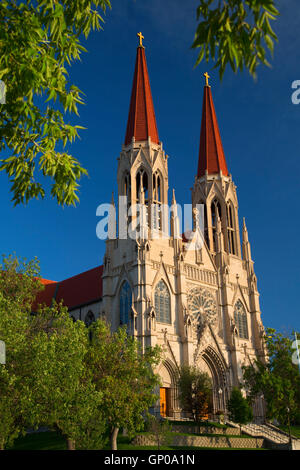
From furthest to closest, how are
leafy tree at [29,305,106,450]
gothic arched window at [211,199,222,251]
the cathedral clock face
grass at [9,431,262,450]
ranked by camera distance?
gothic arched window at [211,199,222,251]
the cathedral clock face
grass at [9,431,262,450]
leafy tree at [29,305,106,450]

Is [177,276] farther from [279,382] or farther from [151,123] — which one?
[151,123]

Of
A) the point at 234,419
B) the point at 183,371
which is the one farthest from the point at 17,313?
the point at 234,419

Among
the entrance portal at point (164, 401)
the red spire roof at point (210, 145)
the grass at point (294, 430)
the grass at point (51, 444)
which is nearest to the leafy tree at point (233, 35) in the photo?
the grass at point (51, 444)

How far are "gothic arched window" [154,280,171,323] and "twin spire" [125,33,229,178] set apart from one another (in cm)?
1682

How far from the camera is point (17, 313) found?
2408 cm

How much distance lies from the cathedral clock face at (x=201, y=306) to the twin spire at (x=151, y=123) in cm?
1655

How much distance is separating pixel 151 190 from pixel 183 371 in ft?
59.6

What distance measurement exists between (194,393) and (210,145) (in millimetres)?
33031

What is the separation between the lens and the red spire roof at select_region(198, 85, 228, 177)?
2344 inches

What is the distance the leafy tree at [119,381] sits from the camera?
1043 inches

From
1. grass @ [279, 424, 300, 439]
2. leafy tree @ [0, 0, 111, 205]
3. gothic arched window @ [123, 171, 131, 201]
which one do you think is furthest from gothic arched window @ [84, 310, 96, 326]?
leafy tree @ [0, 0, 111, 205]

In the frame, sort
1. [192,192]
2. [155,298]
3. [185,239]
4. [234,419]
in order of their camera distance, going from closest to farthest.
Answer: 1. [234,419]
2. [155,298]
3. [185,239]
4. [192,192]

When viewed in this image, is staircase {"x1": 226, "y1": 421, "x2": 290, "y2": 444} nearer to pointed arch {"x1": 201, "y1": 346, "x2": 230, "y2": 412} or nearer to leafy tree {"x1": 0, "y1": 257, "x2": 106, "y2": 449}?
pointed arch {"x1": 201, "y1": 346, "x2": 230, "y2": 412}

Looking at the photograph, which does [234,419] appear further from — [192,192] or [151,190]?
[192,192]
